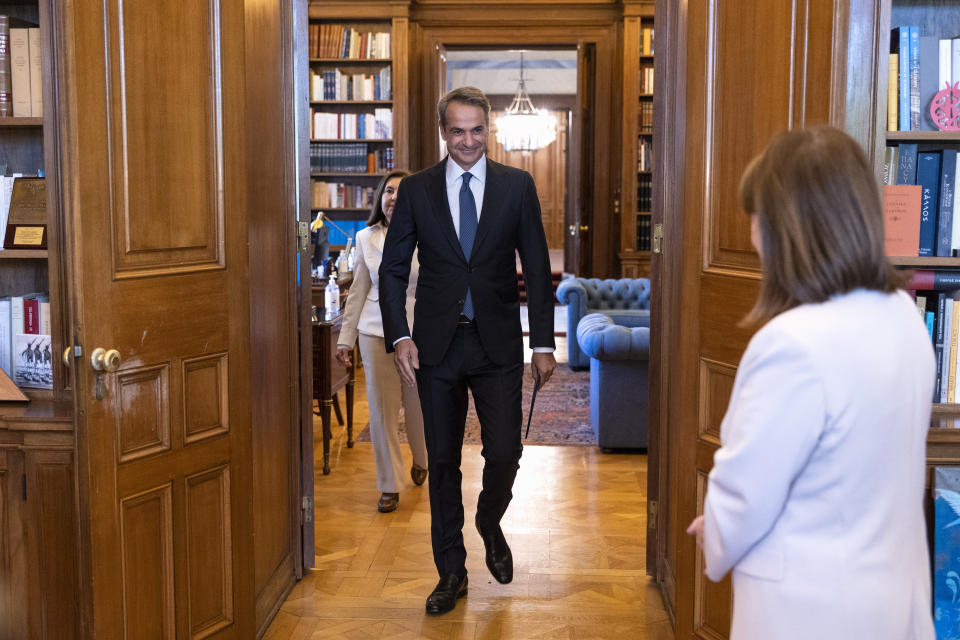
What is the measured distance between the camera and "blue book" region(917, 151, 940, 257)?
2682mm

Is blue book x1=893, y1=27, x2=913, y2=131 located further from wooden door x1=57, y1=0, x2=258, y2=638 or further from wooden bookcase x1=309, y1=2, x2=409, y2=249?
wooden bookcase x1=309, y1=2, x2=409, y2=249

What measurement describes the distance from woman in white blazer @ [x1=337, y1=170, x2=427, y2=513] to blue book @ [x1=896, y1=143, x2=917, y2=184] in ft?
8.02

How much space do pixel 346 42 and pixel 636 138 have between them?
279cm

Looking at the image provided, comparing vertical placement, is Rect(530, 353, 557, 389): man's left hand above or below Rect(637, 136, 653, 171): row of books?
below

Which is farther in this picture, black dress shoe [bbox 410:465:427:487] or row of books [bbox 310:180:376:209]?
row of books [bbox 310:180:376:209]

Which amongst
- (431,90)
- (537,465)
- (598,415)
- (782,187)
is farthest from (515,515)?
(431,90)

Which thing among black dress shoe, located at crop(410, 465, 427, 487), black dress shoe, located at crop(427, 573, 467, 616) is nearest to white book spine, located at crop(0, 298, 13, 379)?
black dress shoe, located at crop(427, 573, 467, 616)

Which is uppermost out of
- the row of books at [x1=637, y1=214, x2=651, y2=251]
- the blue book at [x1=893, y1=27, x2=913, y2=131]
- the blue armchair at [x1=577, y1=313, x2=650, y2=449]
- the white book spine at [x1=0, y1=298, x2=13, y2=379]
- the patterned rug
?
the blue book at [x1=893, y1=27, x2=913, y2=131]

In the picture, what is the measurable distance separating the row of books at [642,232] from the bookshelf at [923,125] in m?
6.32

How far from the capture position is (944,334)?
2.73 meters

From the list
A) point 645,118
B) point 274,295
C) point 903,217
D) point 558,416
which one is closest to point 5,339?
point 274,295

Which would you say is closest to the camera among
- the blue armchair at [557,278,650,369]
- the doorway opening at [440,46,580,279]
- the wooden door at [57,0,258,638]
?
the wooden door at [57,0,258,638]

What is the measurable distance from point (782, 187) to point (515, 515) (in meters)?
3.47

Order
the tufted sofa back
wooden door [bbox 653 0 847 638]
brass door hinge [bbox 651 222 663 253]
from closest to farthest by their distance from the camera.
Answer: wooden door [bbox 653 0 847 638] < brass door hinge [bbox 651 222 663 253] < the tufted sofa back
